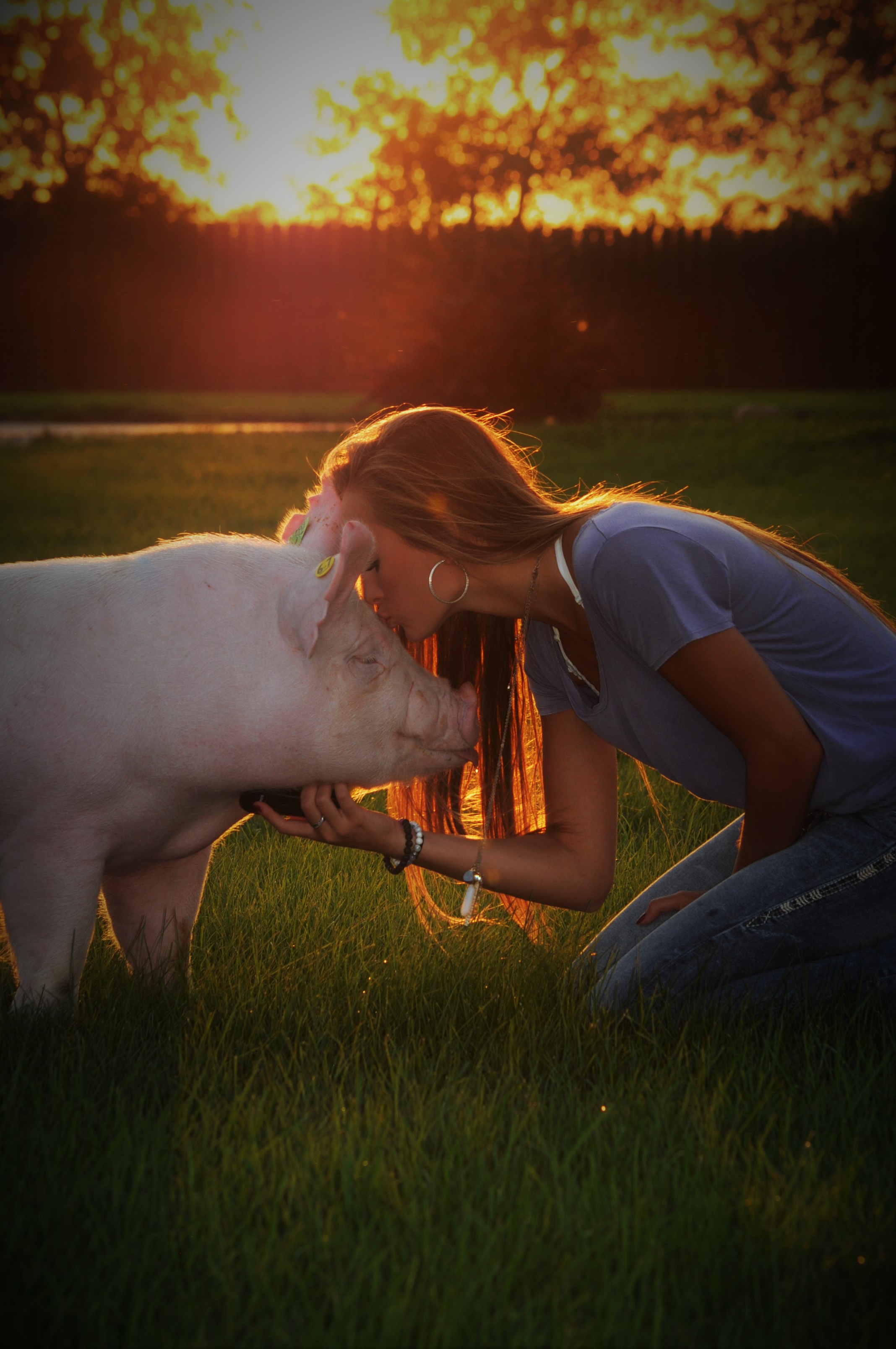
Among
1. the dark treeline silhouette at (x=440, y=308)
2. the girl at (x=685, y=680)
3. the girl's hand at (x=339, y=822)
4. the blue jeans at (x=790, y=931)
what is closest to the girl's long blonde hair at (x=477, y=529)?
Answer: the girl at (x=685, y=680)

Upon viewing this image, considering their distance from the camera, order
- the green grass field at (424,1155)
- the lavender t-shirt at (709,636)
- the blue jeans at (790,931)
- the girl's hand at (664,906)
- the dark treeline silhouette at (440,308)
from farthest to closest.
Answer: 1. the dark treeline silhouette at (440,308)
2. the girl's hand at (664,906)
3. the blue jeans at (790,931)
4. the lavender t-shirt at (709,636)
5. the green grass field at (424,1155)

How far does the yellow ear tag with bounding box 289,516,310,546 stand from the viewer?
286 cm

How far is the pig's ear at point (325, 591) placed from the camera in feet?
8.08

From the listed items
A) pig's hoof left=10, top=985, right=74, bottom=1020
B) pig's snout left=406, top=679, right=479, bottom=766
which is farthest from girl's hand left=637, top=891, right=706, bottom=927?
pig's hoof left=10, top=985, right=74, bottom=1020

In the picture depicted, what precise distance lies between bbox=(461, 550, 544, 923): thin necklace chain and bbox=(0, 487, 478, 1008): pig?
1.23 ft

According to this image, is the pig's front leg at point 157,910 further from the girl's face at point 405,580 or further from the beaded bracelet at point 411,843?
the girl's face at point 405,580

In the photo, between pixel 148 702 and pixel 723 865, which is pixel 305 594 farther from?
pixel 723 865

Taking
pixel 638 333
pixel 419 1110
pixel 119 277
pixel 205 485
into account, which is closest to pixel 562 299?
pixel 638 333

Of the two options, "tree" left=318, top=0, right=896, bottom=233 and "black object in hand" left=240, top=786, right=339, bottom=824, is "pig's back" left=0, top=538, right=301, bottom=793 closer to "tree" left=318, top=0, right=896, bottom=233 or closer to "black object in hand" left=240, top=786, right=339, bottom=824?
"black object in hand" left=240, top=786, right=339, bottom=824

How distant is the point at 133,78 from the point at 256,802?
3201cm

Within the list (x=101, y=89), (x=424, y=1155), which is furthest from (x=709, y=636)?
(x=101, y=89)

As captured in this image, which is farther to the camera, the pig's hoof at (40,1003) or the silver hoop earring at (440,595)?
the silver hoop earring at (440,595)

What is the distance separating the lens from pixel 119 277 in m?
23.3

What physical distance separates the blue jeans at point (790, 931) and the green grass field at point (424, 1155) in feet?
0.31
